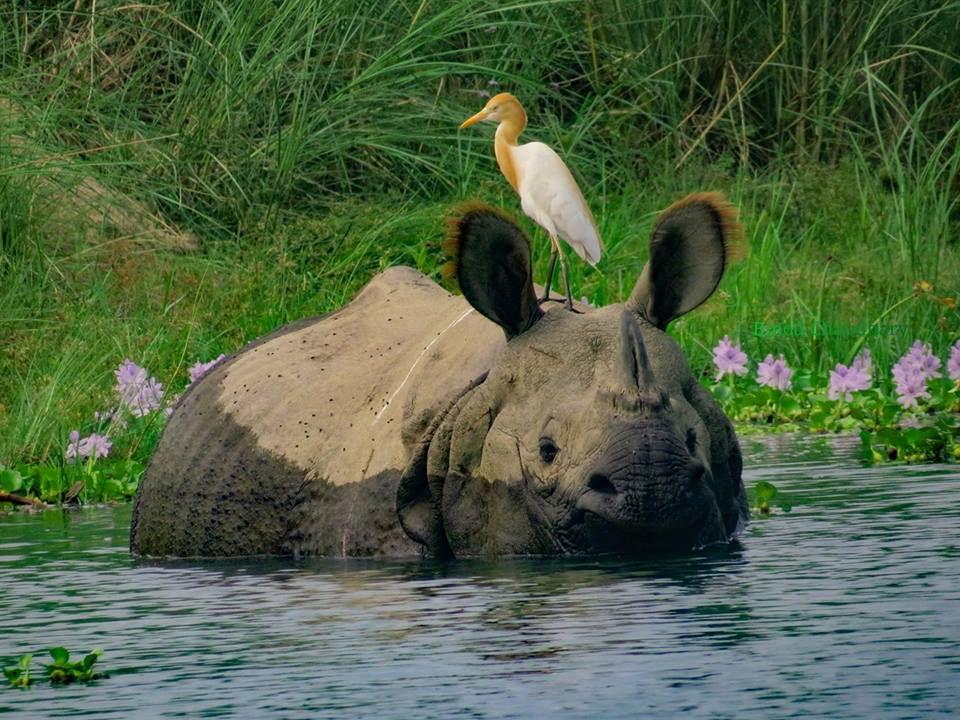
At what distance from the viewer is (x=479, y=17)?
48.6 ft

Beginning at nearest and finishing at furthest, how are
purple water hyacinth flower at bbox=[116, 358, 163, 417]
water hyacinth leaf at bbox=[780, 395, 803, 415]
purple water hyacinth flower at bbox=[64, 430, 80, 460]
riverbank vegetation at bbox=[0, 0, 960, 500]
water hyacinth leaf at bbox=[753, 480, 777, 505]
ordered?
water hyacinth leaf at bbox=[753, 480, 777, 505] < purple water hyacinth flower at bbox=[64, 430, 80, 460] < purple water hyacinth flower at bbox=[116, 358, 163, 417] < water hyacinth leaf at bbox=[780, 395, 803, 415] < riverbank vegetation at bbox=[0, 0, 960, 500]

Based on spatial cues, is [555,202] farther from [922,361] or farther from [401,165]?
[401,165]

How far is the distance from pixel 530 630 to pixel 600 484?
2.70ft

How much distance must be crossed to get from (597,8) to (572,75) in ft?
1.91

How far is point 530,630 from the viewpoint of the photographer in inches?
202

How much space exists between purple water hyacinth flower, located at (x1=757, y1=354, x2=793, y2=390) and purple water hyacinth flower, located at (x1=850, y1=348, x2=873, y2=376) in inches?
13.2

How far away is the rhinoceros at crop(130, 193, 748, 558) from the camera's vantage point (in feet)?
19.4

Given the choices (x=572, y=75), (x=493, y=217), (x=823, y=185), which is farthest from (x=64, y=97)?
(x=493, y=217)

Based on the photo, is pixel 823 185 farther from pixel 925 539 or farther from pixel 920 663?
pixel 920 663

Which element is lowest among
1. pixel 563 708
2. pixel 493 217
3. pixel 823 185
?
pixel 563 708

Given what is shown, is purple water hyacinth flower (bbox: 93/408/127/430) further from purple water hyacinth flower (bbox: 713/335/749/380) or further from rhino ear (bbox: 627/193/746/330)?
rhino ear (bbox: 627/193/746/330)

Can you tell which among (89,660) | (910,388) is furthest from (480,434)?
(910,388)

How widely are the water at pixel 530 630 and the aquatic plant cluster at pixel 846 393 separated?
3.01 m

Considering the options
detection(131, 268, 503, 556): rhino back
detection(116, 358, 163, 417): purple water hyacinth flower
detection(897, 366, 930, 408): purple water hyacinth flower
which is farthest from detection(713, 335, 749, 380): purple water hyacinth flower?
detection(131, 268, 503, 556): rhino back
